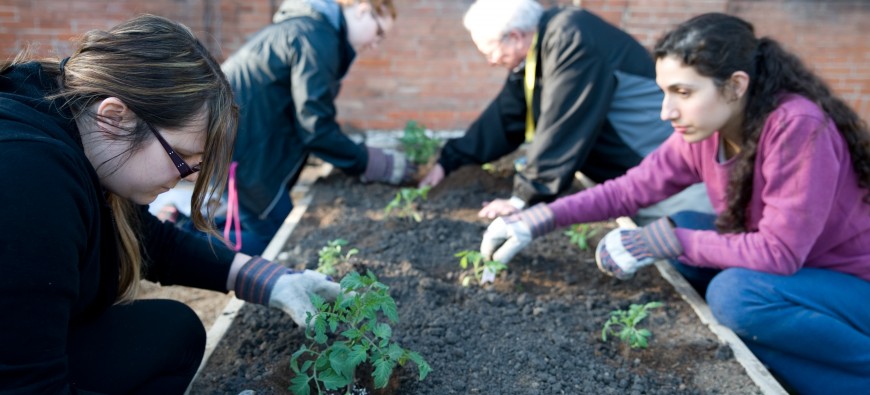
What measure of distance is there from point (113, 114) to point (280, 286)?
2.79 feet

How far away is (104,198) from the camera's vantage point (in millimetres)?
1635

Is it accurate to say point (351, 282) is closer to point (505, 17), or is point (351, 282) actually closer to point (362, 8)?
point (505, 17)

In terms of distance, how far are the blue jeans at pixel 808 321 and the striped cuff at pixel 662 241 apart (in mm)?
207

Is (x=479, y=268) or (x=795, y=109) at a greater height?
(x=795, y=109)

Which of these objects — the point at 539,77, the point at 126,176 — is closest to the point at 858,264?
the point at 539,77

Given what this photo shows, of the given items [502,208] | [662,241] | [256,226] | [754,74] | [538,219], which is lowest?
[256,226]

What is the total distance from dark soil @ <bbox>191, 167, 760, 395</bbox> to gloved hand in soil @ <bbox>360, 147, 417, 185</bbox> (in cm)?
78

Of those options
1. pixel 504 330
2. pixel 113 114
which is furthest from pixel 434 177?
pixel 113 114

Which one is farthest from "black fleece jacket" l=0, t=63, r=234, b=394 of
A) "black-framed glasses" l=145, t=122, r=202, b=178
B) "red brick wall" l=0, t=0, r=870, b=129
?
"red brick wall" l=0, t=0, r=870, b=129

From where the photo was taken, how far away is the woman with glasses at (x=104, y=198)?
4.30 ft

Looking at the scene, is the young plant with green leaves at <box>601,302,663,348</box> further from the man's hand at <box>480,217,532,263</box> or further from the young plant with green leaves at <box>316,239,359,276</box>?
the young plant with green leaves at <box>316,239,359,276</box>

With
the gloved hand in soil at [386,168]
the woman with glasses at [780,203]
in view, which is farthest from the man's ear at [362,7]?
the woman with glasses at [780,203]

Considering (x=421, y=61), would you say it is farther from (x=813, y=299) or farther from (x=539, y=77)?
(x=813, y=299)

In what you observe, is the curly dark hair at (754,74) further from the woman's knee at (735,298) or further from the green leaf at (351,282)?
the green leaf at (351,282)
